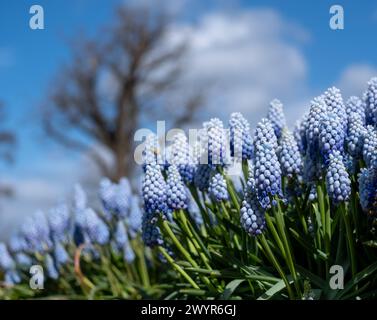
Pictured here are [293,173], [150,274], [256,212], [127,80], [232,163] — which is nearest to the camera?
[256,212]

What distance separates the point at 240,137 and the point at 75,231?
1870mm

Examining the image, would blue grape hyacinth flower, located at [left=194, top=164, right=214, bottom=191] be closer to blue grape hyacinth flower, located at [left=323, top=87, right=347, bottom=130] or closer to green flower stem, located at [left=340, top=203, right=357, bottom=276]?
blue grape hyacinth flower, located at [left=323, top=87, right=347, bottom=130]

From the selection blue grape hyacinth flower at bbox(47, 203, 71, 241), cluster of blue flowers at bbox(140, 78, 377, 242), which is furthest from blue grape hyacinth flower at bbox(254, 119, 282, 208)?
blue grape hyacinth flower at bbox(47, 203, 71, 241)

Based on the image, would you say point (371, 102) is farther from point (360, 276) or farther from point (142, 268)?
point (142, 268)

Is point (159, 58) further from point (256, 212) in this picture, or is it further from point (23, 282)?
point (256, 212)

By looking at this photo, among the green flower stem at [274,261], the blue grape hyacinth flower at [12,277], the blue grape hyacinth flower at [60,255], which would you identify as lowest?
the blue grape hyacinth flower at [12,277]

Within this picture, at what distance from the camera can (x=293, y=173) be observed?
1.99 m

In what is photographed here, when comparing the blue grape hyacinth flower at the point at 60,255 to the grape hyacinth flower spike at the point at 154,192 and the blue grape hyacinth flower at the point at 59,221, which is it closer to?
the blue grape hyacinth flower at the point at 59,221

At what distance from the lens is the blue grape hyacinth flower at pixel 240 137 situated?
7.01 ft

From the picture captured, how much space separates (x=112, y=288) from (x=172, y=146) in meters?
1.21

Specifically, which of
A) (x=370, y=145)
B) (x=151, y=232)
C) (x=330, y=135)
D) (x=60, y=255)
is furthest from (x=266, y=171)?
(x=60, y=255)

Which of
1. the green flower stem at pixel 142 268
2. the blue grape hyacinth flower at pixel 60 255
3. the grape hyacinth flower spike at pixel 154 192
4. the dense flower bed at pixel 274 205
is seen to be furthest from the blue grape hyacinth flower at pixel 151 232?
the blue grape hyacinth flower at pixel 60 255

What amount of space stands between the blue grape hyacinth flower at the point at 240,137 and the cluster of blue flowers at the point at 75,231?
130 centimetres
